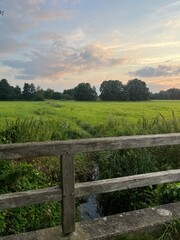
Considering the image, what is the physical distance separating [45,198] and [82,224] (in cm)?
76

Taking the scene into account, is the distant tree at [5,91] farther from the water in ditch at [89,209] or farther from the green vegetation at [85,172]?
the water in ditch at [89,209]

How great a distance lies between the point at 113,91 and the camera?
56.6 m

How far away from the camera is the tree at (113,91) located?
185 ft

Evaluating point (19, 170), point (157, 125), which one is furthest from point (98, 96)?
point (19, 170)

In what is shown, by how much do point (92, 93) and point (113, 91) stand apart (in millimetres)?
4287

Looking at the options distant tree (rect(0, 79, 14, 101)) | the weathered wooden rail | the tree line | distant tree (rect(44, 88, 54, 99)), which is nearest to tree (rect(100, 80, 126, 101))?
the tree line

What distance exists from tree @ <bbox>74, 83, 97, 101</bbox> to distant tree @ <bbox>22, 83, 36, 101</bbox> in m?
8.45

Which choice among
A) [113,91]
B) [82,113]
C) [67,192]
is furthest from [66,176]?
[113,91]

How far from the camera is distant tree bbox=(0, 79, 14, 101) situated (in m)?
55.1

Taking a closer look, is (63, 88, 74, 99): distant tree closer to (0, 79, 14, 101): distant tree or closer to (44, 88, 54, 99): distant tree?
(44, 88, 54, 99): distant tree

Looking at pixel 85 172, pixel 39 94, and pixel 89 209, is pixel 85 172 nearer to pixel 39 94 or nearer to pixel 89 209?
pixel 89 209

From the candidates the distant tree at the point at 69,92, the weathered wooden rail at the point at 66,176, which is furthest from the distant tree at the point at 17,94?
the weathered wooden rail at the point at 66,176

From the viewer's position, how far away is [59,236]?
354 centimetres

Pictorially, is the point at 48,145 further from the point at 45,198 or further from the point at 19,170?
the point at 19,170
